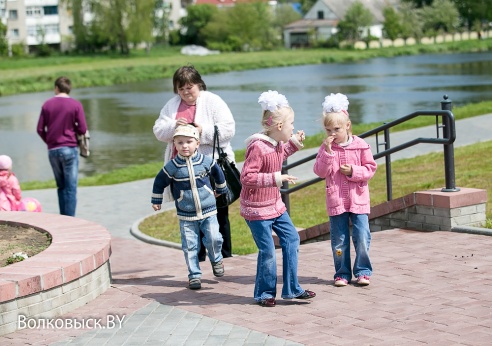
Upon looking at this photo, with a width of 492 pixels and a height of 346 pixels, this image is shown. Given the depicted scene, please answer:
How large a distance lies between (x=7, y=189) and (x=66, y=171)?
87 cm

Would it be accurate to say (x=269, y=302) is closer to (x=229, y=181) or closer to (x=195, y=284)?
(x=195, y=284)

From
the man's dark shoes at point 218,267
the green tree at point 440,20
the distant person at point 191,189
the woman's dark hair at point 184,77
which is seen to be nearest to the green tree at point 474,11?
the green tree at point 440,20

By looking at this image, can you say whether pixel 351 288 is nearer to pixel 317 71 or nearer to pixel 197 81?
pixel 197 81

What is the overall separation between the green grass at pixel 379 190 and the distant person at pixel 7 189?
1.62 metres

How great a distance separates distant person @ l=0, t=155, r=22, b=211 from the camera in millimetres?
11070

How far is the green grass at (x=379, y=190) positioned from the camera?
37.1ft

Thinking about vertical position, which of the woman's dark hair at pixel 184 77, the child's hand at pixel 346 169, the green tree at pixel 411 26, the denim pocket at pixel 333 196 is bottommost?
the denim pocket at pixel 333 196

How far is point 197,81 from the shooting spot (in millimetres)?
7828

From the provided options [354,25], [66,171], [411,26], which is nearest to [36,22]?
[354,25]

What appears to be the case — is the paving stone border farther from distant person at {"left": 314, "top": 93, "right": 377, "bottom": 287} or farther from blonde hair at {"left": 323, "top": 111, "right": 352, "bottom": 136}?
blonde hair at {"left": 323, "top": 111, "right": 352, "bottom": 136}

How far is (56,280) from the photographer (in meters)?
6.64

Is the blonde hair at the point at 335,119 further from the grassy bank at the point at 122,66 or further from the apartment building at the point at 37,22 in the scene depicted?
the apartment building at the point at 37,22

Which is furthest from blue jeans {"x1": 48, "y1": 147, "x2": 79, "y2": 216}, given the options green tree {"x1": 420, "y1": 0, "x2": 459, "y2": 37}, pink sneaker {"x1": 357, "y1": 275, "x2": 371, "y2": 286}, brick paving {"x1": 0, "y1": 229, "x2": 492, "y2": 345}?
green tree {"x1": 420, "y1": 0, "x2": 459, "y2": 37}

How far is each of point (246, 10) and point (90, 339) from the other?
108 meters
